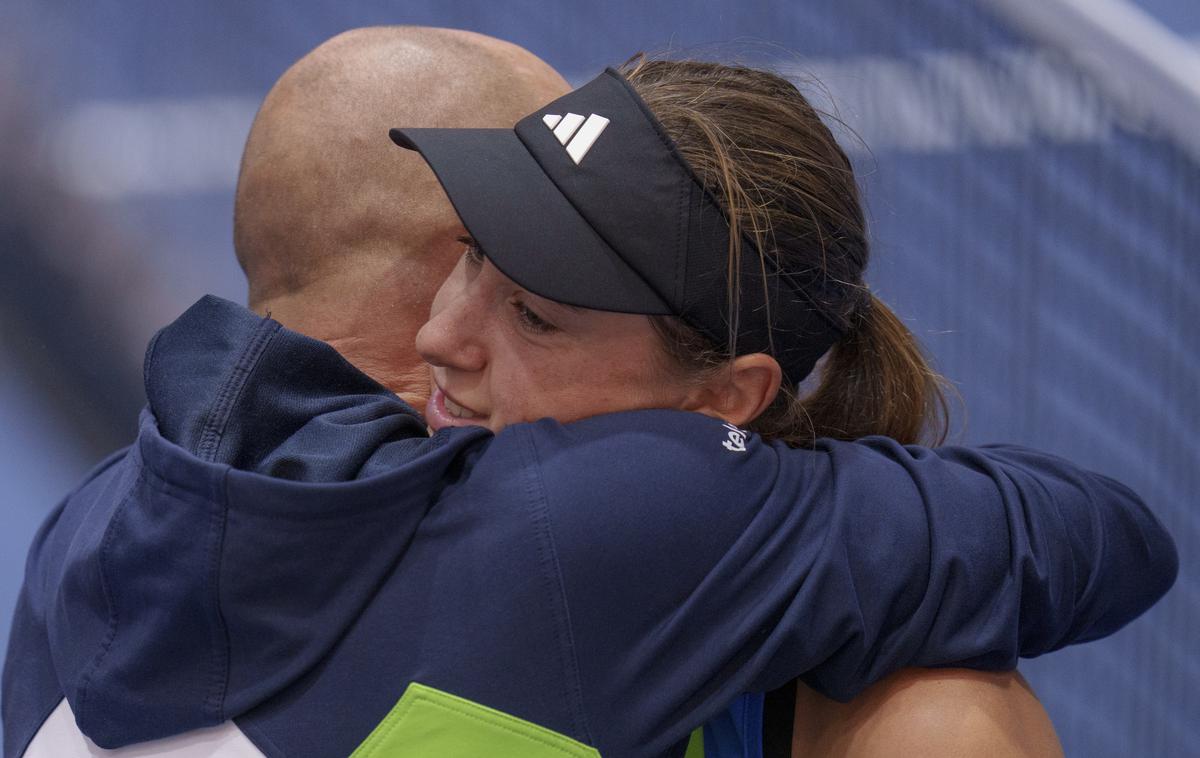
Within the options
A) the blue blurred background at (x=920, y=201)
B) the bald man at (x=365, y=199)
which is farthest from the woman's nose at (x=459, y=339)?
the blue blurred background at (x=920, y=201)

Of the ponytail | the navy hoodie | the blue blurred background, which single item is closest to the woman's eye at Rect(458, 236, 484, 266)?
the navy hoodie

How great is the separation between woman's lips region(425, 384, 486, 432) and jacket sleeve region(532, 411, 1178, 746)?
102 mm

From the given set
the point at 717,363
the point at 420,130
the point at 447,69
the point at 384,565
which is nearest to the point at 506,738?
the point at 384,565

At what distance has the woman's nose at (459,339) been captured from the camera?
78cm

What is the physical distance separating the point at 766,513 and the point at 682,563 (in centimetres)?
5

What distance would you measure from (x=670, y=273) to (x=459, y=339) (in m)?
0.13

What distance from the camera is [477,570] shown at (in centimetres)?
68

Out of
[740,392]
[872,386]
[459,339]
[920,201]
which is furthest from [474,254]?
[920,201]

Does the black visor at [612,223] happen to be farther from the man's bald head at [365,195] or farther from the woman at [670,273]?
the man's bald head at [365,195]

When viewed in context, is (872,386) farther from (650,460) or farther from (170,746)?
(170,746)

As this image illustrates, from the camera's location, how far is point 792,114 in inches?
31.5

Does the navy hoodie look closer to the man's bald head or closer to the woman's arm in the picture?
the woman's arm

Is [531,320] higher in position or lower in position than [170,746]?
higher

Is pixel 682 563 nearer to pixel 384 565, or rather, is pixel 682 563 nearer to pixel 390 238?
pixel 384 565
